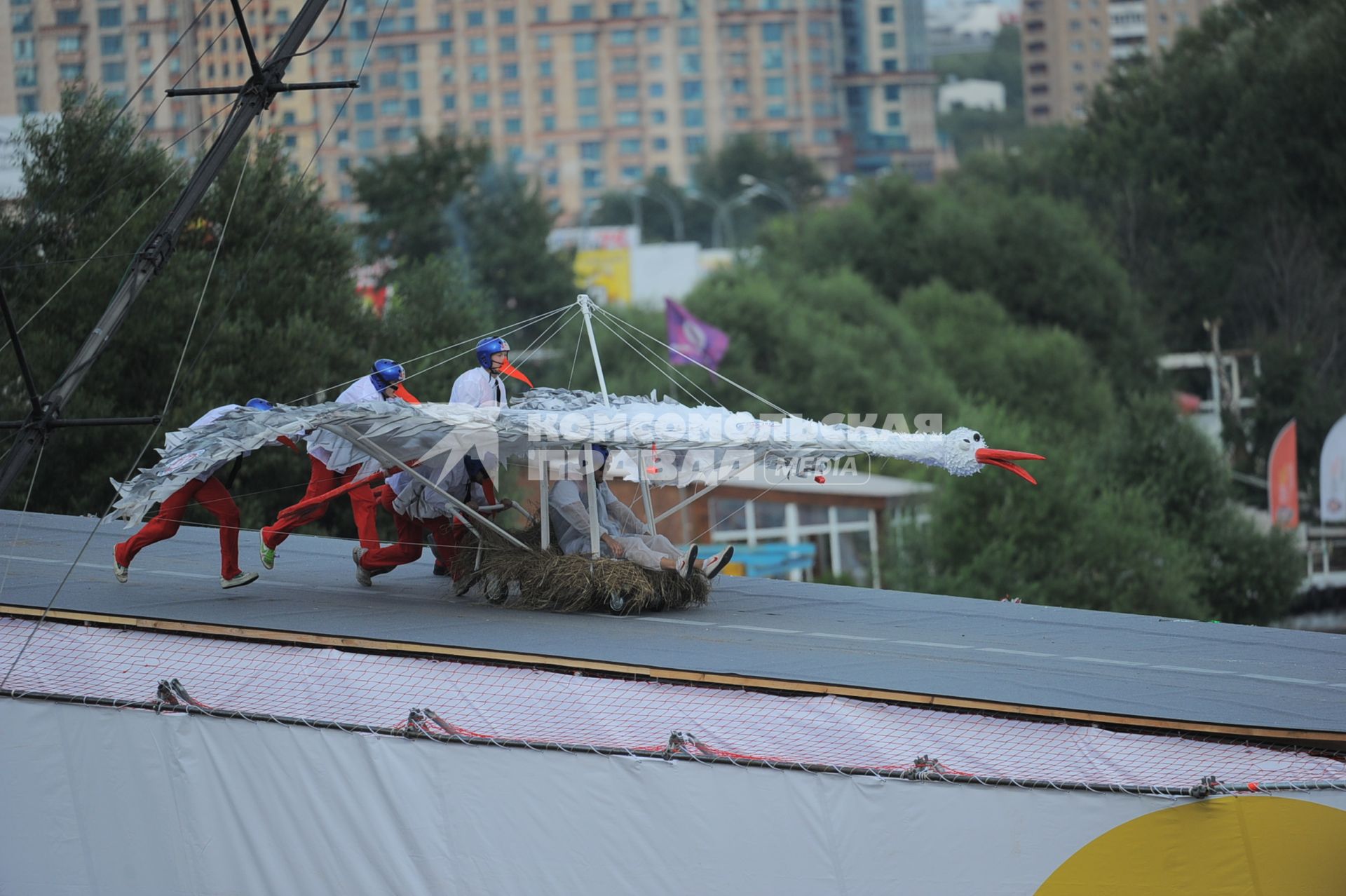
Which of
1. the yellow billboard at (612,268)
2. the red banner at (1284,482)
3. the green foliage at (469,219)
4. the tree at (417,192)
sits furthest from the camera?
the yellow billboard at (612,268)

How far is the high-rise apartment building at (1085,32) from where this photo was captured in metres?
184

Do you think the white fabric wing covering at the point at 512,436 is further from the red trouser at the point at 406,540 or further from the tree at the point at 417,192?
the tree at the point at 417,192

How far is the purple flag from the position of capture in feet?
173

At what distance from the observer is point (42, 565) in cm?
1593

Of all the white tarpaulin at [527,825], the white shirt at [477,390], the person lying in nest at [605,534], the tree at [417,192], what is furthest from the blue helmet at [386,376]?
the tree at [417,192]

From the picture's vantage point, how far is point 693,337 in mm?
53312

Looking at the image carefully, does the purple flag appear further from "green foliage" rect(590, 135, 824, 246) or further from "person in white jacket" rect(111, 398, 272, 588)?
"green foliage" rect(590, 135, 824, 246)

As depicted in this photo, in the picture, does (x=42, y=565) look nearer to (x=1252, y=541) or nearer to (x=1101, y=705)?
(x=1101, y=705)

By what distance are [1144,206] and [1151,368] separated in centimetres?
1188

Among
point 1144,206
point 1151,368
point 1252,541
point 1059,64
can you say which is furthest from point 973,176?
point 1059,64

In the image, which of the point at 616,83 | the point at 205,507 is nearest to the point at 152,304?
the point at 205,507

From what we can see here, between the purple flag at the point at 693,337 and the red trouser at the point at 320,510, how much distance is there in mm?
37398

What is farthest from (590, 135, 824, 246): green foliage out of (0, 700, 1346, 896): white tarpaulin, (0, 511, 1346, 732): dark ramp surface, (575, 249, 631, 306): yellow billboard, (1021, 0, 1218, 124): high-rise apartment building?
(0, 700, 1346, 896): white tarpaulin

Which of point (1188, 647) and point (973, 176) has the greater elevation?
point (973, 176)
